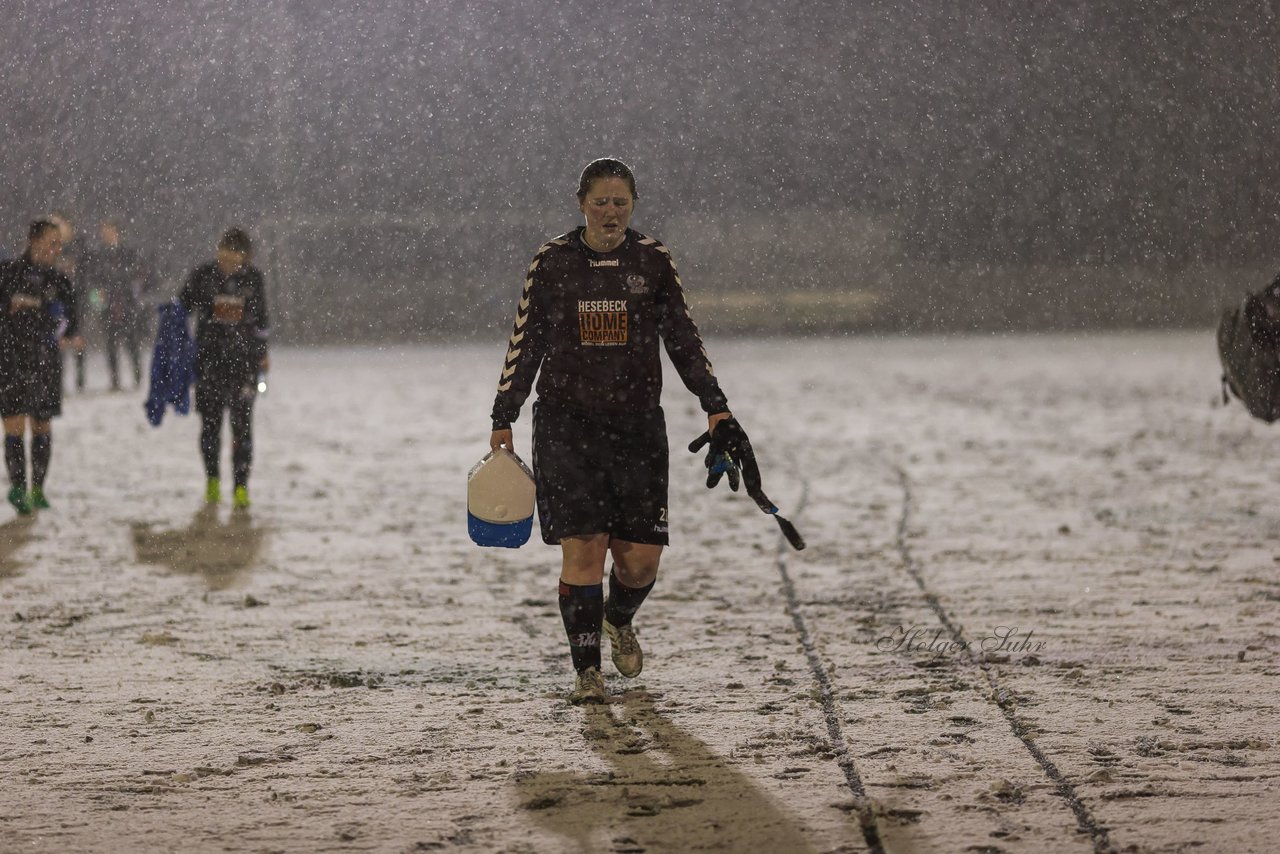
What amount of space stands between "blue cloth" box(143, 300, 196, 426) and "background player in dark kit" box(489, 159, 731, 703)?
5.19m

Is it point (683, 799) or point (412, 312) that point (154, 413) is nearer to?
point (683, 799)

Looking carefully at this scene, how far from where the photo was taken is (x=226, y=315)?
8945 mm

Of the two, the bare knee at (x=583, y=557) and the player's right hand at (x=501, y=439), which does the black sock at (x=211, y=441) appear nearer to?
the player's right hand at (x=501, y=439)

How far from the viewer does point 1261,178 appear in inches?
1027

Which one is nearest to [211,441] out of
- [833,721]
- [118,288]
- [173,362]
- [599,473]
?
[173,362]

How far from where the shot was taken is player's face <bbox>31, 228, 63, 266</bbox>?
862 cm

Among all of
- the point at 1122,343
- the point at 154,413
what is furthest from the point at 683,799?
the point at 1122,343

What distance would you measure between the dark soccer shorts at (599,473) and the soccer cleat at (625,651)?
370 millimetres

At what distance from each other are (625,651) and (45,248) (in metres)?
5.38

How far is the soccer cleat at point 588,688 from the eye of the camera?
4617mm

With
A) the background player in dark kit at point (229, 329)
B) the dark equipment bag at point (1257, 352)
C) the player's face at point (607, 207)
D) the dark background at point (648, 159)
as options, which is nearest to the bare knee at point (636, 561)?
the player's face at point (607, 207)

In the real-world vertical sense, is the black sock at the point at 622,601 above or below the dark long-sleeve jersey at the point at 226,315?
below

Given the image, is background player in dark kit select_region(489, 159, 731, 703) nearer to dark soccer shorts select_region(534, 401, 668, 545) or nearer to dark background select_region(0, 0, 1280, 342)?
dark soccer shorts select_region(534, 401, 668, 545)

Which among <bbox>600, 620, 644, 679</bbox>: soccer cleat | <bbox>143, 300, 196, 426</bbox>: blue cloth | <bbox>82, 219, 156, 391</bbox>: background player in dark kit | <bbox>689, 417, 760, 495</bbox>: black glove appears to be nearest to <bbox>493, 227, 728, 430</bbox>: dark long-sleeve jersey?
<bbox>689, 417, 760, 495</bbox>: black glove
